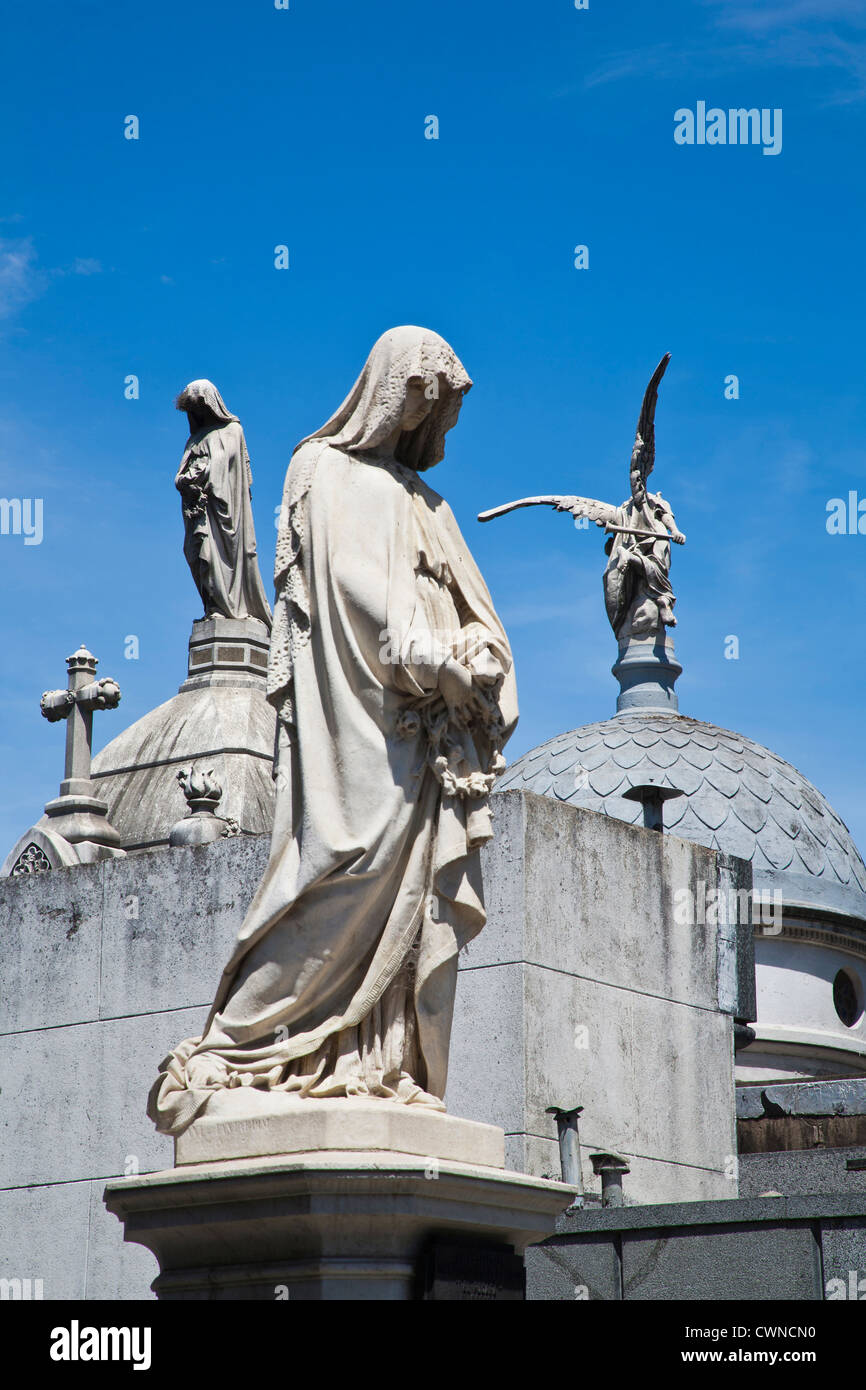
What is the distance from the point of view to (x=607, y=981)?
12250 mm

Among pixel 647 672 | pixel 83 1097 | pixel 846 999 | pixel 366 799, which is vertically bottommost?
pixel 83 1097

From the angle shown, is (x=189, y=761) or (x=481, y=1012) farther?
(x=189, y=761)

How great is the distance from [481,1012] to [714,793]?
12.5m

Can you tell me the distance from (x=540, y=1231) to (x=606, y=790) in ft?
52.7

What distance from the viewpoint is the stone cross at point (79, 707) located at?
14.4 m

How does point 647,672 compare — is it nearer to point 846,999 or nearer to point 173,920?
point 846,999

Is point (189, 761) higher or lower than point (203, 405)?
lower

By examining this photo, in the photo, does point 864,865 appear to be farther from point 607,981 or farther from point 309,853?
point 309,853

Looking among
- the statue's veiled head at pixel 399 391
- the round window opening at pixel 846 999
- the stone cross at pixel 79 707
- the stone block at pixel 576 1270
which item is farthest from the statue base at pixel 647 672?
the statue's veiled head at pixel 399 391

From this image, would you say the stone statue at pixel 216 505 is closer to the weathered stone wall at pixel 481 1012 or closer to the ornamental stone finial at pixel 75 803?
the ornamental stone finial at pixel 75 803

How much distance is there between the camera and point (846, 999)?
79.5 feet

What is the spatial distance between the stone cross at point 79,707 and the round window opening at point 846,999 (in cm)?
1242

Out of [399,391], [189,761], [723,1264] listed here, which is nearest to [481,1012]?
[723,1264]
